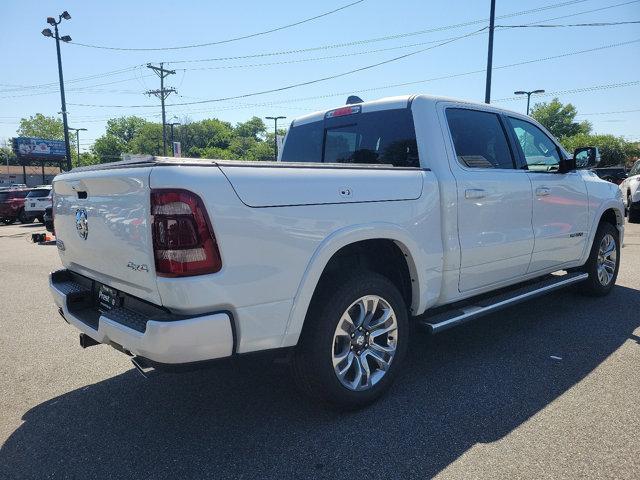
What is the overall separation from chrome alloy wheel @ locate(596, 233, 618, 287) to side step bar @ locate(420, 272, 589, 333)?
77 centimetres

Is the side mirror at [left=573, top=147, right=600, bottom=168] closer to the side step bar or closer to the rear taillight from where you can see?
the side step bar

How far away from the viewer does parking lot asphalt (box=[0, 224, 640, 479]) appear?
243 cm

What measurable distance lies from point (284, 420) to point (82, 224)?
1689 mm

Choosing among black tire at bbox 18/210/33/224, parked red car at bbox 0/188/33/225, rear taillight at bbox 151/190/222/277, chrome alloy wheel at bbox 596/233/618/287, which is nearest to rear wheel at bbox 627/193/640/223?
chrome alloy wheel at bbox 596/233/618/287

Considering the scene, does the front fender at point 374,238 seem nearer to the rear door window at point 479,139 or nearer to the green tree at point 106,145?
the rear door window at point 479,139

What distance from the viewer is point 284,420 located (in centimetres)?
289

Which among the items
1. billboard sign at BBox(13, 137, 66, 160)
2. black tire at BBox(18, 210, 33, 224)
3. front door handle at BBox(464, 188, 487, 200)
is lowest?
black tire at BBox(18, 210, 33, 224)

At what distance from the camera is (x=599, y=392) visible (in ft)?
10.4

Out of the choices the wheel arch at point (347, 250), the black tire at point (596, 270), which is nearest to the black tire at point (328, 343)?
the wheel arch at point (347, 250)

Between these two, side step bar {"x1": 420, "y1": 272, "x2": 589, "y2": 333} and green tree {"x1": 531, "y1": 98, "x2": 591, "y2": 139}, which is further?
green tree {"x1": 531, "y1": 98, "x2": 591, "y2": 139}

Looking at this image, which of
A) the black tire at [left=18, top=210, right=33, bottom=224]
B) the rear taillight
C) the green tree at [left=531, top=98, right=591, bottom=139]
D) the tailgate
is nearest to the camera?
the rear taillight

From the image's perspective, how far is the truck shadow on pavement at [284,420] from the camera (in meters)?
2.45

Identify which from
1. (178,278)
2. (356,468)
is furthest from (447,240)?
(178,278)

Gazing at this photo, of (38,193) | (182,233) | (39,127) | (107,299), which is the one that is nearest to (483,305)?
(182,233)
